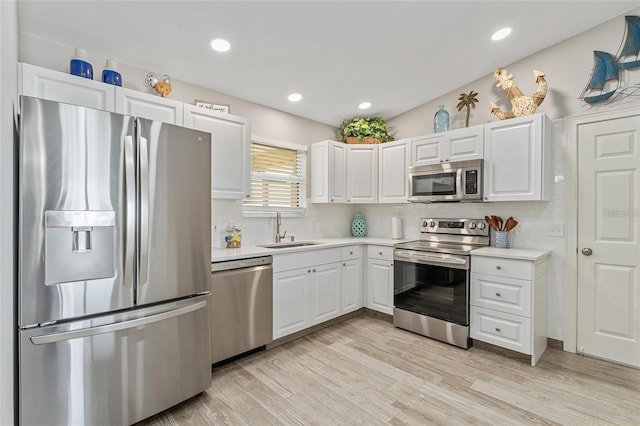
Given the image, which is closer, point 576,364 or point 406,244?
point 576,364

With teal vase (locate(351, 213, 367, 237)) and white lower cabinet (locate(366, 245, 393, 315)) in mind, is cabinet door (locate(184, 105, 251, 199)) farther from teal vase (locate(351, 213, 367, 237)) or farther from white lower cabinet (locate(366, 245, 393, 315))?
teal vase (locate(351, 213, 367, 237))

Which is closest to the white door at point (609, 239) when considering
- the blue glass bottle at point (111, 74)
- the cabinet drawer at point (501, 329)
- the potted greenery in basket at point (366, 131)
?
the cabinet drawer at point (501, 329)

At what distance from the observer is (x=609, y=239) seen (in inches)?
107

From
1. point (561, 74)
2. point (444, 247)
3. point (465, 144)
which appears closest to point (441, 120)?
point (465, 144)

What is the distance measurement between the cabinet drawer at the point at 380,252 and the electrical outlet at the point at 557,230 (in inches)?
61.7

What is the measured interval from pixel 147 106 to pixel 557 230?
12.6 ft

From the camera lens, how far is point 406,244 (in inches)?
135

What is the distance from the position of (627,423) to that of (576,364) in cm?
82

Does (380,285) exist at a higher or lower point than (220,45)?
lower

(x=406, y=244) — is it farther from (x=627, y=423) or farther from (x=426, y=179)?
(x=627, y=423)

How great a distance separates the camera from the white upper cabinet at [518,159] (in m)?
2.77

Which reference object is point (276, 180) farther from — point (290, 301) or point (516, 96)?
point (516, 96)

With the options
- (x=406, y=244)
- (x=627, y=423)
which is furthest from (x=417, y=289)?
(x=627, y=423)

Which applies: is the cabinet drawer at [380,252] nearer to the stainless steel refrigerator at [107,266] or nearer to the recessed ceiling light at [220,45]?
the stainless steel refrigerator at [107,266]
